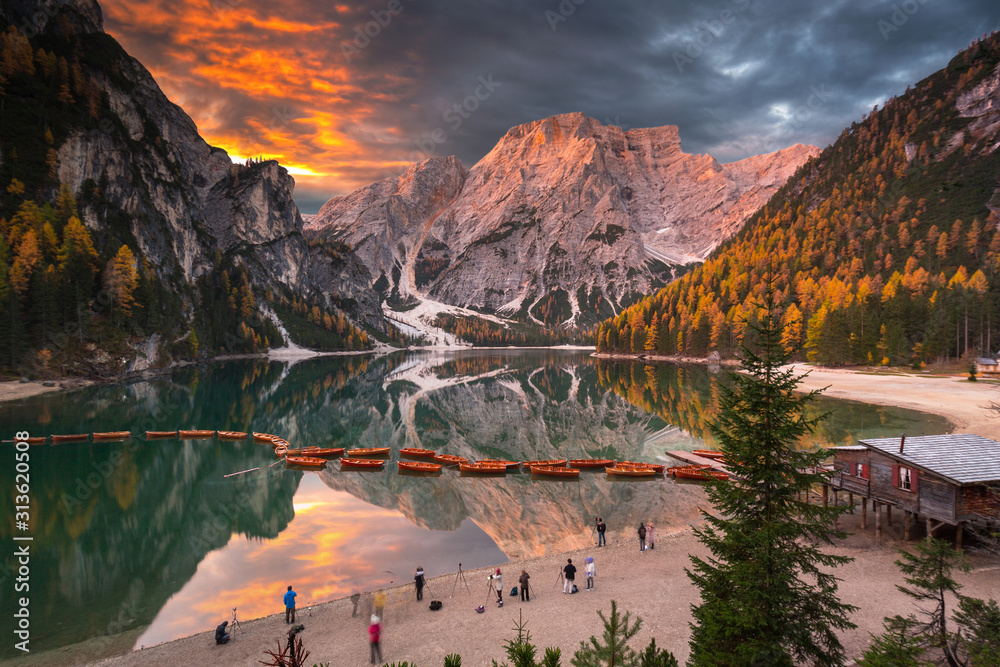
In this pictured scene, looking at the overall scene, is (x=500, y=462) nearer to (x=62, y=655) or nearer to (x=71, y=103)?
(x=62, y=655)

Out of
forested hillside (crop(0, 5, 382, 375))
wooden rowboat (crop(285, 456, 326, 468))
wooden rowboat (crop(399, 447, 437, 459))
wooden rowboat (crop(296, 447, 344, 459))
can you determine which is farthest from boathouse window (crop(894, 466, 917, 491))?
forested hillside (crop(0, 5, 382, 375))

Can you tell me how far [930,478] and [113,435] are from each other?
254 feet

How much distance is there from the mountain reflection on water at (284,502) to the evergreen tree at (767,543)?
2205 cm

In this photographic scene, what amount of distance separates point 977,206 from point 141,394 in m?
237

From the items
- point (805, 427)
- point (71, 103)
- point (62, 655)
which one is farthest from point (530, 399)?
point (71, 103)

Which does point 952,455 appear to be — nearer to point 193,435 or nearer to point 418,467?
point 418,467

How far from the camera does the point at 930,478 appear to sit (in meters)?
24.5

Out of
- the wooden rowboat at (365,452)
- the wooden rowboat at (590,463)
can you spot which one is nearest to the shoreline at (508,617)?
the wooden rowboat at (590,463)

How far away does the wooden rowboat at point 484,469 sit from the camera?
49.7 m

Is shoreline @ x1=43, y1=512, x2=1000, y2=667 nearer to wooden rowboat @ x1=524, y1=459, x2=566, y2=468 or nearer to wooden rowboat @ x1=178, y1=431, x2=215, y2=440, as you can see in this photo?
wooden rowboat @ x1=524, y1=459, x2=566, y2=468

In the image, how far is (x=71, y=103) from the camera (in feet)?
479

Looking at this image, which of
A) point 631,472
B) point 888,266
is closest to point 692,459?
point 631,472
